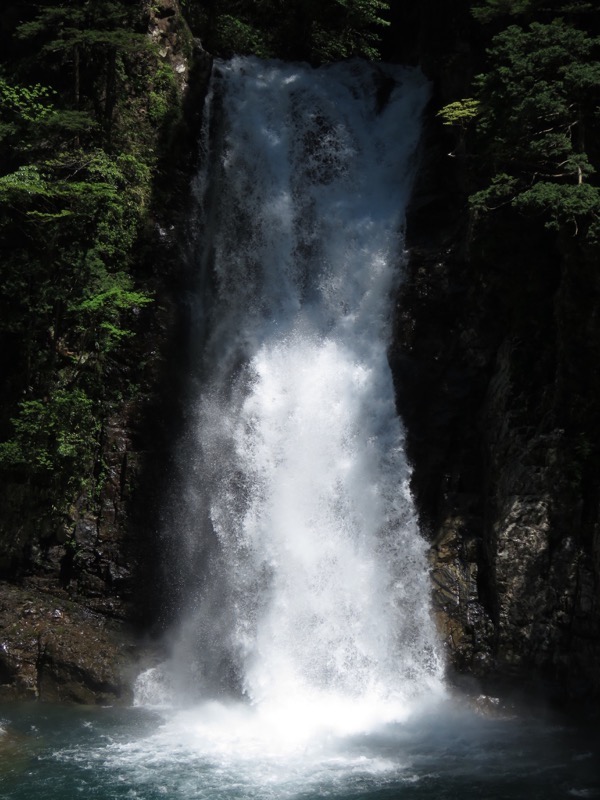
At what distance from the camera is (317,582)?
13414mm

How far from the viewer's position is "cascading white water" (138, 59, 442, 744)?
506 inches

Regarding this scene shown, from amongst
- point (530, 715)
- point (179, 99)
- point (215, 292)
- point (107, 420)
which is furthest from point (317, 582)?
point (179, 99)

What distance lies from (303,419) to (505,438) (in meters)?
3.61

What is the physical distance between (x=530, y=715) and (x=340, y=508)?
14.2 feet

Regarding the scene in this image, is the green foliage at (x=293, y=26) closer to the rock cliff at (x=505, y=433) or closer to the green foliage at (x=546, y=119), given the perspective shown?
the rock cliff at (x=505, y=433)

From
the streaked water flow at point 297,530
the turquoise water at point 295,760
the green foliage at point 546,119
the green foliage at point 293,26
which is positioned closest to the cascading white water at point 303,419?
the streaked water flow at point 297,530

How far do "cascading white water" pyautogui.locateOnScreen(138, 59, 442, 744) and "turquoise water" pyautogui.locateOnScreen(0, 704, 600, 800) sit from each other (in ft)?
3.02

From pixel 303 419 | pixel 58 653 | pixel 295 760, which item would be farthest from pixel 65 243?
pixel 295 760

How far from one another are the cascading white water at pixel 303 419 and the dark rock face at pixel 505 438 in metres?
0.49

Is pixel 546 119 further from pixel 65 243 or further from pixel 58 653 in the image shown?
pixel 58 653

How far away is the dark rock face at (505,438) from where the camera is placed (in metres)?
11.9

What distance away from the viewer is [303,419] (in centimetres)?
1498

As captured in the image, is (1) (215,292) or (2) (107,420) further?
(1) (215,292)

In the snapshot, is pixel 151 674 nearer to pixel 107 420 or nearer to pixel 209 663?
pixel 209 663
